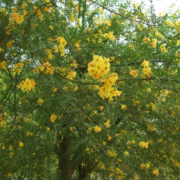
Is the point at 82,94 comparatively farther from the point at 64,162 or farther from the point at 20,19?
the point at 64,162

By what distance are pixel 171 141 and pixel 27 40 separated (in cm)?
225

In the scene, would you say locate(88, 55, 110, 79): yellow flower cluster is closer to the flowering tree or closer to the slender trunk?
the flowering tree

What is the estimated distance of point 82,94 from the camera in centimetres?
204

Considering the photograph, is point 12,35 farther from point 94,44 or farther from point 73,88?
point 94,44

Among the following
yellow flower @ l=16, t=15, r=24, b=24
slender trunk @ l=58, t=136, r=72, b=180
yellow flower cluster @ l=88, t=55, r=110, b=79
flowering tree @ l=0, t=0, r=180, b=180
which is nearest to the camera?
yellow flower cluster @ l=88, t=55, r=110, b=79

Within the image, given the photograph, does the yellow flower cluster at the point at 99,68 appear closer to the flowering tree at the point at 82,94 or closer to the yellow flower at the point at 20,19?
the flowering tree at the point at 82,94

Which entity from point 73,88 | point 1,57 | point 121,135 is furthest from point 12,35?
point 121,135

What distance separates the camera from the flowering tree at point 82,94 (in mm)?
1523

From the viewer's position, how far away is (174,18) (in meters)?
3.92

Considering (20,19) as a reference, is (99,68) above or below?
below

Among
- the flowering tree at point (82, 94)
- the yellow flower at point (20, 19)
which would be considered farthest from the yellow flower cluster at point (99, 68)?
the yellow flower at point (20, 19)

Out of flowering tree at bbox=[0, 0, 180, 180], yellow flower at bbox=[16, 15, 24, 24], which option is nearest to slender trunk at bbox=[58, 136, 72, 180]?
flowering tree at bbox=[0, 0, 180, 180]

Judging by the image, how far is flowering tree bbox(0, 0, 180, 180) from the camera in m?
1.52


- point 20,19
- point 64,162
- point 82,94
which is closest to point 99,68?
point 20,19
